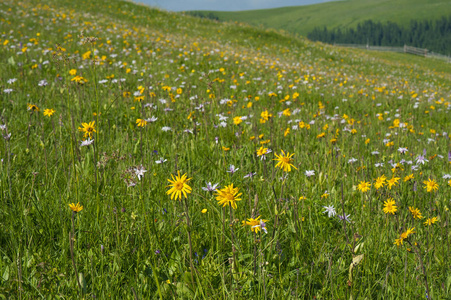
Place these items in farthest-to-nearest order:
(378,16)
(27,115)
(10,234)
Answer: (378,16) < (27,115) < (10,234)

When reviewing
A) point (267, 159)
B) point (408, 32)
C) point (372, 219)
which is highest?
point (408, 32)

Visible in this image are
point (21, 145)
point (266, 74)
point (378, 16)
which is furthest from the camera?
point (378, 16)

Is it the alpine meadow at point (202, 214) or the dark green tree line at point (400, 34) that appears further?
the dark green tree line at point (400, 34)

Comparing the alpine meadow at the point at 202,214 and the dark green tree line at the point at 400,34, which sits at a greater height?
the dark green tree line at the point at 400,34

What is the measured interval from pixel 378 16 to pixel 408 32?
29.1m

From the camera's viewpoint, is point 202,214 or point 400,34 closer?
point 202,214

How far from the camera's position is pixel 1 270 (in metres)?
1.71

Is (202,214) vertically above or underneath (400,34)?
underneath

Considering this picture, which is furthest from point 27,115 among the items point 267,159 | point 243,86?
point 243,86

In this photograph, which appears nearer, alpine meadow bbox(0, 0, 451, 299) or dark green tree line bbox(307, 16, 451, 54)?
alpine meadow bbox(0, 0, 451, 299)

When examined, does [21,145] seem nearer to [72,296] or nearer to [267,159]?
[72,296]

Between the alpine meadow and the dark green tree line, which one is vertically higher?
the dark green tree line

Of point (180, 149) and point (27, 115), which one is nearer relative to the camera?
point (180, 149)

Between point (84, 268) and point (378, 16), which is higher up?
→ point (378, 16)
